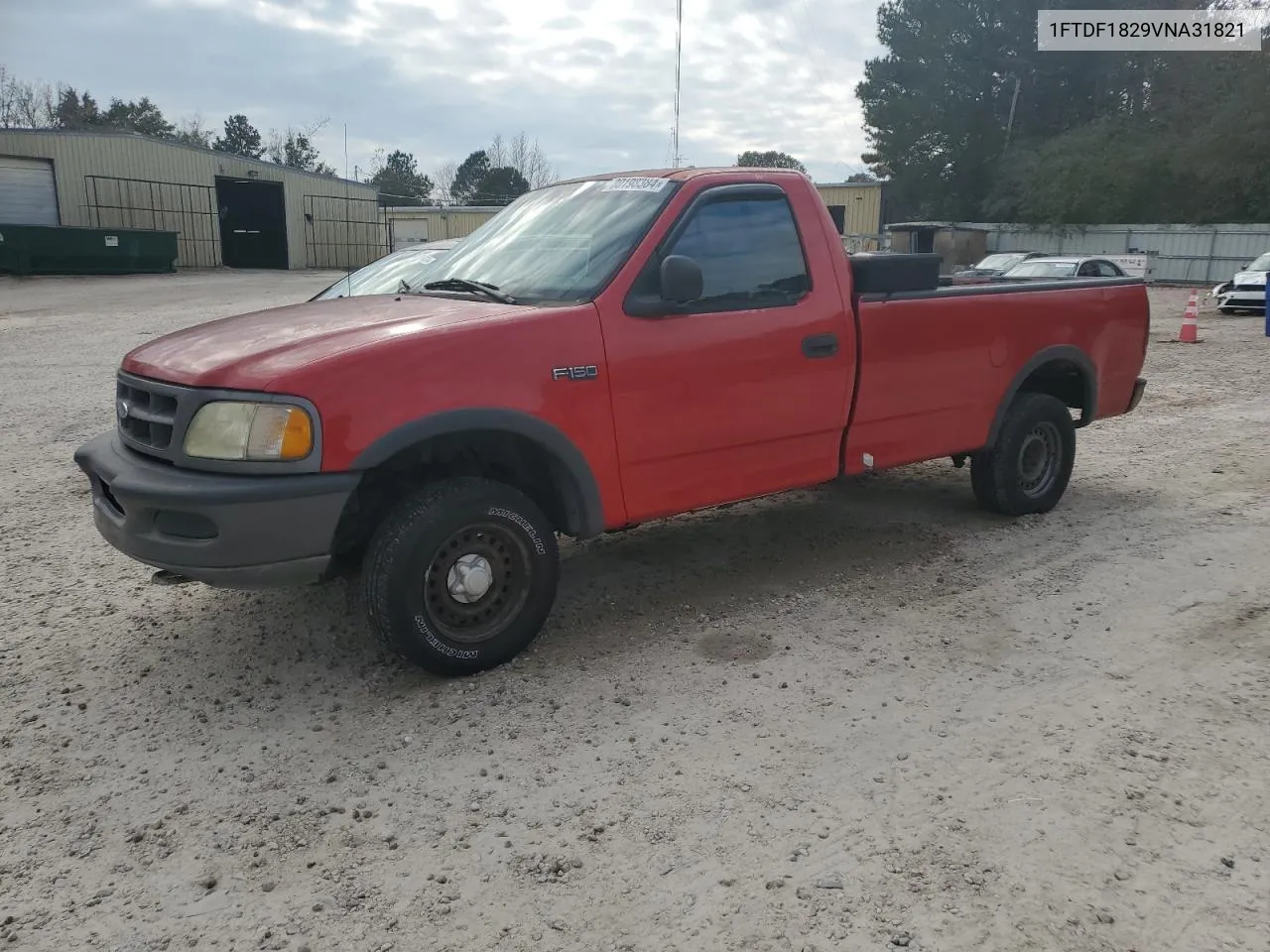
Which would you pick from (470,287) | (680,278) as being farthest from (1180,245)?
(470,287)

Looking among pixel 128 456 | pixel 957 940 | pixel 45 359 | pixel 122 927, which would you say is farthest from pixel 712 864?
pixel 45 359

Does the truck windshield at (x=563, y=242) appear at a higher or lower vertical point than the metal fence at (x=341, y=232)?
lower

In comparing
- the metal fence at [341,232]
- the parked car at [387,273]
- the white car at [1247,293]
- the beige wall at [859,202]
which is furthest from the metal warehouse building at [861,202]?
the parked car at [387,273]

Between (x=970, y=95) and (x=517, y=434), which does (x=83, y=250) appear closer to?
(x=517, y=434)

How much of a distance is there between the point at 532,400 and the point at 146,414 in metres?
1.47

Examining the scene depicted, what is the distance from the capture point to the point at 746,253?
15.0 feet

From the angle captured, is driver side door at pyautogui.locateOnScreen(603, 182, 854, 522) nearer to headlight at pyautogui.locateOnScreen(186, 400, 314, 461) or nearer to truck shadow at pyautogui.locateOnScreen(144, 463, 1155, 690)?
truck shadow at pyautogui.locateOnScreen(144, 463, 1155, 690)

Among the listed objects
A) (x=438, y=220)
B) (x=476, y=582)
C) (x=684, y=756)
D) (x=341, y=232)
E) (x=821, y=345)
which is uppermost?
(x=438, y=220)

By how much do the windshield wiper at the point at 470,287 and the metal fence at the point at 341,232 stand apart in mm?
40223

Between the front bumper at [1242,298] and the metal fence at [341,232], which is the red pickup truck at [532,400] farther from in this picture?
the metal fence at [341,232]

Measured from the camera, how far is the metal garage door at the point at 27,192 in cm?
3284

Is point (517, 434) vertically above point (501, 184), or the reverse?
point (501, 184)

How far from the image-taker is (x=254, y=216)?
4231cm

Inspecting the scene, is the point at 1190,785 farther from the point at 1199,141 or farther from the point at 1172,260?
the point at 1199,141
